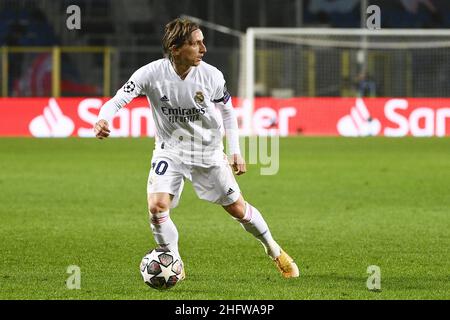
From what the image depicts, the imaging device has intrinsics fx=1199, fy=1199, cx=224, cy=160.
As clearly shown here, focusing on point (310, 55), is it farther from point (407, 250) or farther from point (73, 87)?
point (407, 250)

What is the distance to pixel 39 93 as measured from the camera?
38594 millimetres

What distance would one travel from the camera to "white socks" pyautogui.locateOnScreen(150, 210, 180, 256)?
8984 mm

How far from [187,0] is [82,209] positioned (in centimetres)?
2825

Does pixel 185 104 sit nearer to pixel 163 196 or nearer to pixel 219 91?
pixel 219 91

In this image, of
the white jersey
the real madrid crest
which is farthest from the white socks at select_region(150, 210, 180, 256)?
the real madrid crest

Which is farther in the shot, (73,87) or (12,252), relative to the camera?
(73,87)

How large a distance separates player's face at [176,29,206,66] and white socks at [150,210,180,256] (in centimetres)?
115

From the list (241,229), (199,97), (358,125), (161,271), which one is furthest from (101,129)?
(358,125)

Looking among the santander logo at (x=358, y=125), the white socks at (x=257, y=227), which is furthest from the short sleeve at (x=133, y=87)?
the santander logo at (x=358, y=125)

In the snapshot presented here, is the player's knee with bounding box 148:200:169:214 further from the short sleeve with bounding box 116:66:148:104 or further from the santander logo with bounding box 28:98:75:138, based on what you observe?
the santander logo with bounding box 28:98:75:138

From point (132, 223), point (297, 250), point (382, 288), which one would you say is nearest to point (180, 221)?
point (132, 223)

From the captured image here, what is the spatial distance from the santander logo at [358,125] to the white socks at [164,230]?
2353 centimetres

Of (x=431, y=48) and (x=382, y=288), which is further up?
(x=431, y=48)

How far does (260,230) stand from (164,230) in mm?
898
